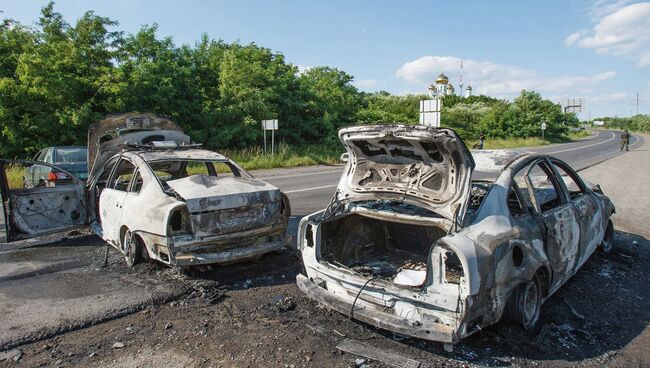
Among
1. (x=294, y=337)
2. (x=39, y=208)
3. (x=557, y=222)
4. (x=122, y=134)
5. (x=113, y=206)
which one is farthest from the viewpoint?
(x=122, y=134)

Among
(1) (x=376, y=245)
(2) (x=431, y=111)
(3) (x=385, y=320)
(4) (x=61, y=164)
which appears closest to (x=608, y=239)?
(1) (x=376, y=245)

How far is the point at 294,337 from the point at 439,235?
6.44ft

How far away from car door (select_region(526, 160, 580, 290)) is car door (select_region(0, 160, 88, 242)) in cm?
639

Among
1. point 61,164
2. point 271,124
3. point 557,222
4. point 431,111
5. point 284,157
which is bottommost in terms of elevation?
point 284,157

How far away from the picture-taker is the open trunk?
4.55 m

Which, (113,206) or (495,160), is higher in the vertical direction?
(495,160)

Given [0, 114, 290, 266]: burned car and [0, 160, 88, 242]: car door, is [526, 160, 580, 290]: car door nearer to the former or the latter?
[0, 114, 290, 266]: burned car

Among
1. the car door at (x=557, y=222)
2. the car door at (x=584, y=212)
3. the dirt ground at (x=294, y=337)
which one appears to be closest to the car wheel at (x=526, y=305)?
the dirt ground at (x=294, y=337)

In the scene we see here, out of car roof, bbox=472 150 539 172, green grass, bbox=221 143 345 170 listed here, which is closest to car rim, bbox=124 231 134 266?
car roof, bbox=472 150 539 172

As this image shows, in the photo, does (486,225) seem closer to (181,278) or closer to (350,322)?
(350,322)

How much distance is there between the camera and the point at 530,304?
12.5ft

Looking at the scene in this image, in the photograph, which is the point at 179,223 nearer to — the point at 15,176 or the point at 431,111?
the point at 15,176

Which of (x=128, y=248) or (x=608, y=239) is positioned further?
(x=608, y=239)

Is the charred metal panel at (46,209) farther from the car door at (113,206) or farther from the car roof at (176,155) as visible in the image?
the car roof at (176,155)
